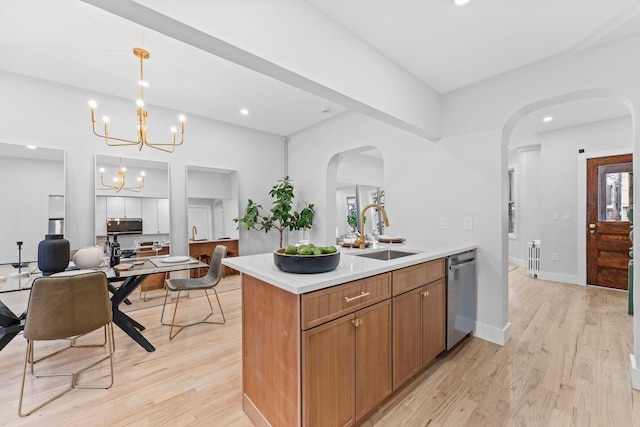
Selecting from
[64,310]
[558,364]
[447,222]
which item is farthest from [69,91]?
[558,364]

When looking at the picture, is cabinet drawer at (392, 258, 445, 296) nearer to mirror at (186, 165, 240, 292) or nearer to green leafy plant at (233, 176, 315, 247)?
green leafy plant at (233, 176, 315, 247)

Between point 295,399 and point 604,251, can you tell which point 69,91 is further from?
point 604,251

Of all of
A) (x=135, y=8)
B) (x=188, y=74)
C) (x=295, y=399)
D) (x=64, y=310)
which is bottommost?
(x=295, y=399)

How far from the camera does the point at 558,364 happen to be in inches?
89.9

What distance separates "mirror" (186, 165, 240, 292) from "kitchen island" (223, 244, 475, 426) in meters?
2.83

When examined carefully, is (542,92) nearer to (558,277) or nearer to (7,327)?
(558,277)

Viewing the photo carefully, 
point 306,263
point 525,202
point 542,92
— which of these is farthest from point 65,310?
point 525,202

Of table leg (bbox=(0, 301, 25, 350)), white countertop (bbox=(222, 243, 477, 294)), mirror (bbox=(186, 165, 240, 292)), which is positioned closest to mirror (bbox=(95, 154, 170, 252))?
mirror (bbox=(186, 165, 240, 292))

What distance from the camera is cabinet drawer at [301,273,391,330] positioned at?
133 cm

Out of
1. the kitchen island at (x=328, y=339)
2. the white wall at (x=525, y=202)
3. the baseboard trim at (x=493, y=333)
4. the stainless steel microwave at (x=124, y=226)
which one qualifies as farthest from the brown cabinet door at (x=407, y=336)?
the white wall at (x=525, y=202)

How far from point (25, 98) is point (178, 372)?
11.7 ft

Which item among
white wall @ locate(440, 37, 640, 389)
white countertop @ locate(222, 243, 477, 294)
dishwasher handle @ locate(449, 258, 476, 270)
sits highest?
white wall @ locate(440, 37, 640, 389)

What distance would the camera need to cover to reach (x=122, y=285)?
2.67 m

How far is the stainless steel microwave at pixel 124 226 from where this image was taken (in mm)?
3705
